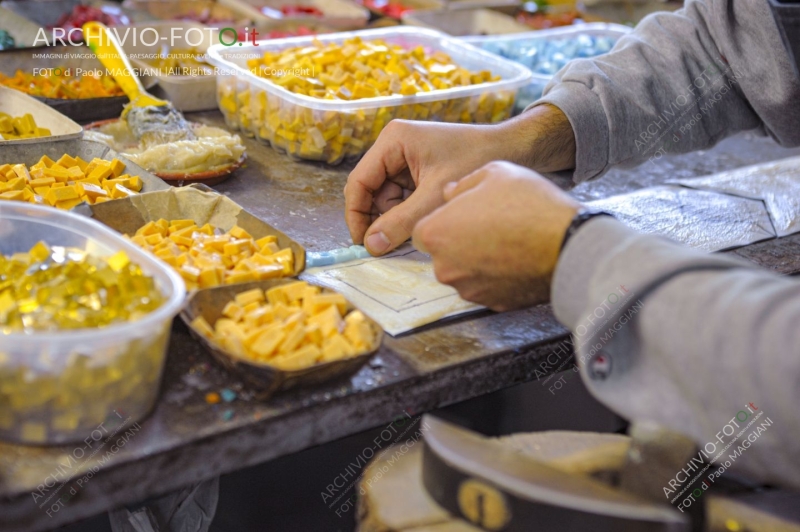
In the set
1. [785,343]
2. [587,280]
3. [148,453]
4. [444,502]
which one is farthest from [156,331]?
[785,343]

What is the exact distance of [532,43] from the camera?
283cm

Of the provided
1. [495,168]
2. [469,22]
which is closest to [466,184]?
[495,168]

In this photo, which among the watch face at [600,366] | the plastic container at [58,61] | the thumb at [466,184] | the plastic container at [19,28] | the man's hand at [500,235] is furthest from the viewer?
the plastic container at [19,28]

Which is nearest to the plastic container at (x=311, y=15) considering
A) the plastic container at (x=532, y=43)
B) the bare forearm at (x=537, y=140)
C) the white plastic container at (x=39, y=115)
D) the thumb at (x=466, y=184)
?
the plastic container at (x=532, y=43)

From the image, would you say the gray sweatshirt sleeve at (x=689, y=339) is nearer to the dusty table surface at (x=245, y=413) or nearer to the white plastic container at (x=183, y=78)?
the dusty table surface at (x=245, y=413)

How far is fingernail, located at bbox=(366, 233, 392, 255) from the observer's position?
1554mm

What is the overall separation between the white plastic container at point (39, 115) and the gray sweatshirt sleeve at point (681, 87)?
42.3 inches

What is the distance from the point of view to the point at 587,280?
3.49ft

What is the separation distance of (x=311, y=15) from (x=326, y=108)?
1593mm

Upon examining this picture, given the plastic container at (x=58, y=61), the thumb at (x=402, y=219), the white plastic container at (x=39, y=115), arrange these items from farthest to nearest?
1. the plastic container at (x=58, y=61)
2. the white plastic container at (x=39, y=115)
3. the thumb at (x=402, y=219)

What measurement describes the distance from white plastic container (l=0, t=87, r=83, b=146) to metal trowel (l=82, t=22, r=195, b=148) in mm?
211

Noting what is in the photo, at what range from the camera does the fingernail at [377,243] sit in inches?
61.2

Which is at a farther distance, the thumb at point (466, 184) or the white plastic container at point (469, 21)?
the white plastic container at point (469, 21)

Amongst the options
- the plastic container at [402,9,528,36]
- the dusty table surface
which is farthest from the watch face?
the plastic container at [402,9,528,36]
